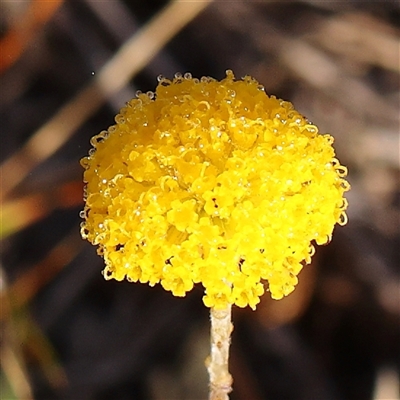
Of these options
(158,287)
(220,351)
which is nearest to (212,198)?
(220,351)

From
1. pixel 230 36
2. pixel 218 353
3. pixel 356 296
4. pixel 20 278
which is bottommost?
pixel 218 353

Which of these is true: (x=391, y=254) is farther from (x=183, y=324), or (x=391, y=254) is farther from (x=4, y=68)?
(x=4, y=68)

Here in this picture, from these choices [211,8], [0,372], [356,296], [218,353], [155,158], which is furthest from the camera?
[211,8]

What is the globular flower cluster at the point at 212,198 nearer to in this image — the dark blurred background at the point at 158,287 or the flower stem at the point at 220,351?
the flower stem at the point at 220,351

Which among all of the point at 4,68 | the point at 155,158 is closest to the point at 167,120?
the point at 155,158

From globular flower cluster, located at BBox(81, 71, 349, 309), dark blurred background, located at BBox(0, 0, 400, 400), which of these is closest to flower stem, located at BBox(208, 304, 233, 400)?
globular flower cluster, located at BBox(81, 71, 349, 309)

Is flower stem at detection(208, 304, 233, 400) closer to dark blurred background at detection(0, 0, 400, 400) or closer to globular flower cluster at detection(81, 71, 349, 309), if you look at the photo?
globular flower cluster at detection(81, 71, 349, 309)
